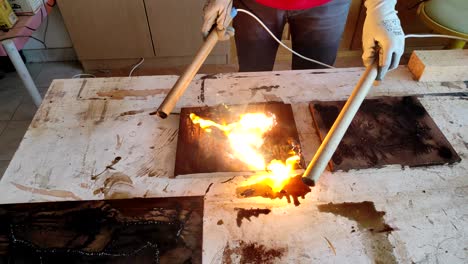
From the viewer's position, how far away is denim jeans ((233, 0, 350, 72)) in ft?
4.18

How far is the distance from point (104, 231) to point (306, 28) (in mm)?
1045

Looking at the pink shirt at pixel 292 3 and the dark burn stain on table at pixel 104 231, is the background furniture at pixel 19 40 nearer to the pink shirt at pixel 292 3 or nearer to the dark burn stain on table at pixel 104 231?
the dark burn stain on table at pixel 104 231

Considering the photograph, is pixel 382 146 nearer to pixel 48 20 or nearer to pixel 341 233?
pixel 341 233

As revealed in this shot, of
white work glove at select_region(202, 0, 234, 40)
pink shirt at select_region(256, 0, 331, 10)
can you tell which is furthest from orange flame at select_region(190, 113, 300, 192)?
pink shirt at select_region(256, 0, 331, 10)

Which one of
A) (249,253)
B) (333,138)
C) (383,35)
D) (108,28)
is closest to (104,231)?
(249,253)

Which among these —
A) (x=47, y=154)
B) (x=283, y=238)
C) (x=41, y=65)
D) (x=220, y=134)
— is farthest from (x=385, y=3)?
(x=41, y=65)

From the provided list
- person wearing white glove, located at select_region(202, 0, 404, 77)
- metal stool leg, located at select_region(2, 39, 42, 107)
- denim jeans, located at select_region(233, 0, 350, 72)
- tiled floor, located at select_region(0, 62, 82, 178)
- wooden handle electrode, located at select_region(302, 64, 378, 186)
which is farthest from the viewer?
tiled floor, located at select_region(0, 62, 82, 178)

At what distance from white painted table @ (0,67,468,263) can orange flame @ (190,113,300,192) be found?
62 millimetres

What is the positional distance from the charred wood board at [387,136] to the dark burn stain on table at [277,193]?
0.11 meters

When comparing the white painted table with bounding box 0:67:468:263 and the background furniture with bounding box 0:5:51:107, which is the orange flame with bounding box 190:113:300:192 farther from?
the background furniture with bounding box 0:5:51:107

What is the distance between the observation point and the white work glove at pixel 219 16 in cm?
110

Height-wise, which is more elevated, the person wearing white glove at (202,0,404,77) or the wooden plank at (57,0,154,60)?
the person wearing white glove at (202,0,404,77)

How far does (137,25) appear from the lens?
7.04 feet

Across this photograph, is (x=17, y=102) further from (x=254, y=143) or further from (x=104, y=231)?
(x=254, y=143)
